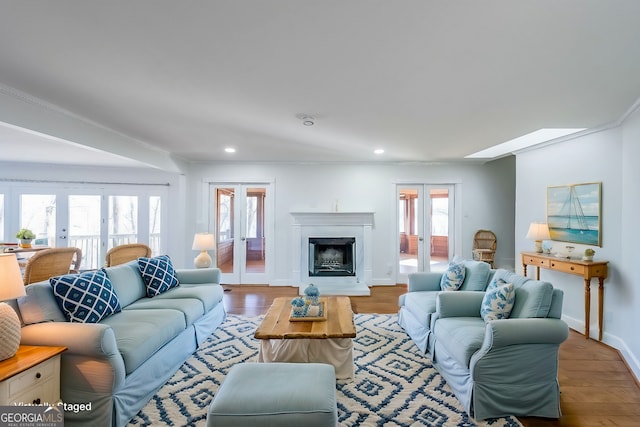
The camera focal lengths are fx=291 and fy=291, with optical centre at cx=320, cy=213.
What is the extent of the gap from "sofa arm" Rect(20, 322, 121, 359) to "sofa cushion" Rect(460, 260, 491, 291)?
321 cm

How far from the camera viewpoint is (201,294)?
331cm

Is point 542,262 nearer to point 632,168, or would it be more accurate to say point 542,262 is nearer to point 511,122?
point 632,168

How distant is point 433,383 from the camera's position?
2.48 m

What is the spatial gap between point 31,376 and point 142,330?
65cm

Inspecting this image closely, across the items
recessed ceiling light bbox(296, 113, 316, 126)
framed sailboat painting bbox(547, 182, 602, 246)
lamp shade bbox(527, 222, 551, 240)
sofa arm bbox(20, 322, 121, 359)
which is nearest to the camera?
sofa arm bbox(20, 322, 121, 359)

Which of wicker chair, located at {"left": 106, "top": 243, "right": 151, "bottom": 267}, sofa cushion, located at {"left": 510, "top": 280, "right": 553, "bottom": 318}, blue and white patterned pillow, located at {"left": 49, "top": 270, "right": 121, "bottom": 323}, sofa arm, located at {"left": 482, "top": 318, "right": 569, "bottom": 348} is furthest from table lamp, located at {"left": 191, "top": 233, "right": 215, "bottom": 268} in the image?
sofa cushion, located at {"left": 510, "top": 280, "right": 553, "bottom": 318}

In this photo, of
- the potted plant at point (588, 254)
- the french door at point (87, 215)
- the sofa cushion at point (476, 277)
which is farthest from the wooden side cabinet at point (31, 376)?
the potted plant at point (588, 254)

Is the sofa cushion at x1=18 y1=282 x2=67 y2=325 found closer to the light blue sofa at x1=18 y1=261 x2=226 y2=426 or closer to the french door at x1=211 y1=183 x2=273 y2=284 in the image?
the light blue sofa at x1=18 y1=261 x2=226 y2=426

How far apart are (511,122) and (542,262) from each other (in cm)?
194

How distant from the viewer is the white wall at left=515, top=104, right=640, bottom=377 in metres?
2.94

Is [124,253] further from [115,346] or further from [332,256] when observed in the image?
[332,256]

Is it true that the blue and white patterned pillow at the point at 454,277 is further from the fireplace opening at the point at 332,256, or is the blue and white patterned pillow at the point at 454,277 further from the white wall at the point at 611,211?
the fireplace opening at the point at 332,256

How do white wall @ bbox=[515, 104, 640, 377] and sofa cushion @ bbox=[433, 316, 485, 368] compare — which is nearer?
sofa cushion @ bbox=[433, 316, 485, 368]

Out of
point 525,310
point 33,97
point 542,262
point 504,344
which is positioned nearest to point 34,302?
point 33,97
